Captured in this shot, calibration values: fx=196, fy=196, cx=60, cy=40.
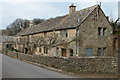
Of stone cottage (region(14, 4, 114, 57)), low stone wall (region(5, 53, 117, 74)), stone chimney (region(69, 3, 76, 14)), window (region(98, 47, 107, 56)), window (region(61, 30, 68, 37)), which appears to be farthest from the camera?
stone chimney (region(69, 3, 76, 14))

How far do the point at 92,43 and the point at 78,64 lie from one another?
29.6 ft

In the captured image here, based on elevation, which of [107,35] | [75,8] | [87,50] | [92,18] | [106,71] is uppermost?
[75,8]

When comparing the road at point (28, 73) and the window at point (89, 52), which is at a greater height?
the window at point (89, 52)

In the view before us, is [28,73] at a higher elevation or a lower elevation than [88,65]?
lower

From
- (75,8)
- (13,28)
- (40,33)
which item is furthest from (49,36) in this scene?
(13,28)

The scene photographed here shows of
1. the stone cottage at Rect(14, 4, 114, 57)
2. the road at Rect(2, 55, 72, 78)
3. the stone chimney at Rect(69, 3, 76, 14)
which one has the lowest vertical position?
the road at Rect(2, 55, 72, 78)

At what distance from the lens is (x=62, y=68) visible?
73.4 ft

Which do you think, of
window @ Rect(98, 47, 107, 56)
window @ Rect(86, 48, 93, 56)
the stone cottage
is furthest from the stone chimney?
window @ Rect(86, 48, 93, 56)

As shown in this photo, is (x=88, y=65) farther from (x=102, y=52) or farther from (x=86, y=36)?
(x=102, y=52)

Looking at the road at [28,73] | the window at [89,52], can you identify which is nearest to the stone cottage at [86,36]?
the window at [89,52]

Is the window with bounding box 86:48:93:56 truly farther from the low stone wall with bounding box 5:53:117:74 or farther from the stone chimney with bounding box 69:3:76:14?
the stone chimney with bounding box 69:3:76:14

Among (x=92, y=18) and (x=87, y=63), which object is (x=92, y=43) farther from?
(x=87, y=63)

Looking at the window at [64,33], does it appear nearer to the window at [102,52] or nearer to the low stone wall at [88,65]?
the window at [102,52]

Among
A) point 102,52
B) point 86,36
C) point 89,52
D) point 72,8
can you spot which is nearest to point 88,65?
point 89,52
